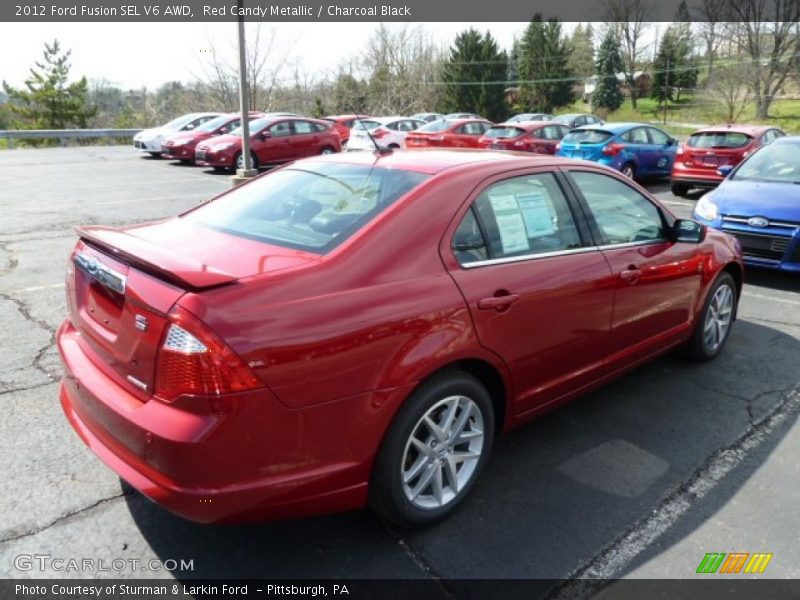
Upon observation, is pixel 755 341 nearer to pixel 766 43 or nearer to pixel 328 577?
pixel 328 577

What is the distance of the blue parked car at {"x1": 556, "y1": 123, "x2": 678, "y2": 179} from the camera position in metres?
14.3

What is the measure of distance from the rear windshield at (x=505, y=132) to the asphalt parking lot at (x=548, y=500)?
42.9 feet

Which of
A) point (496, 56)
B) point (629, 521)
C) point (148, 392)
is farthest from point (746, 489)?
point (496, 56)

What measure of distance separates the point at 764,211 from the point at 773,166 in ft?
5.30

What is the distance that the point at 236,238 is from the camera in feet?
9.39

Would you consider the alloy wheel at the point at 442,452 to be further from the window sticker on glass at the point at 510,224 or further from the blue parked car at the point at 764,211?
the blue parked car at the point at 764,211

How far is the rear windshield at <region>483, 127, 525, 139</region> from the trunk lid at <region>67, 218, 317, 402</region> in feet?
49.7

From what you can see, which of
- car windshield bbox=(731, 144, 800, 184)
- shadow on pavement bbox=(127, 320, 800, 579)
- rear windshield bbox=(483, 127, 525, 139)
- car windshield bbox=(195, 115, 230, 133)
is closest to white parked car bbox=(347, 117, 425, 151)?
rear windshield bbox=(483, 127, 525, 139)

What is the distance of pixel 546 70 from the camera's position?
192ft

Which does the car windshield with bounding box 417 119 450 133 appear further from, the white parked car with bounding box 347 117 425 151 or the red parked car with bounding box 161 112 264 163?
the red parked car with bounding box 161 112 264 163

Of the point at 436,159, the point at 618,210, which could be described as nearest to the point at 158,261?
the point at 436,159

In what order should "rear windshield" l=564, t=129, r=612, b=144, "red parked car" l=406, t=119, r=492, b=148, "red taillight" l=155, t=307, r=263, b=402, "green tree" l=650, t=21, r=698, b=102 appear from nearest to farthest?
"red taillight" l=155, t=307, r=263, b=402 < "rear windshield" l=564, t=129, r=612, b=144 < "red parked car" l=406, t=119, r=492, b=148 < "green tree" l=650, t=21, r=698, b=102

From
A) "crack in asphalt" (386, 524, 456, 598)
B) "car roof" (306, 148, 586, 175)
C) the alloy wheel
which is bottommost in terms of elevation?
"crack in asphalt" (386, 524, 456, 598)

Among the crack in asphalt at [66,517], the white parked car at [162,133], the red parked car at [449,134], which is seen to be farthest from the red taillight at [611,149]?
the white parked car at [162,133]
